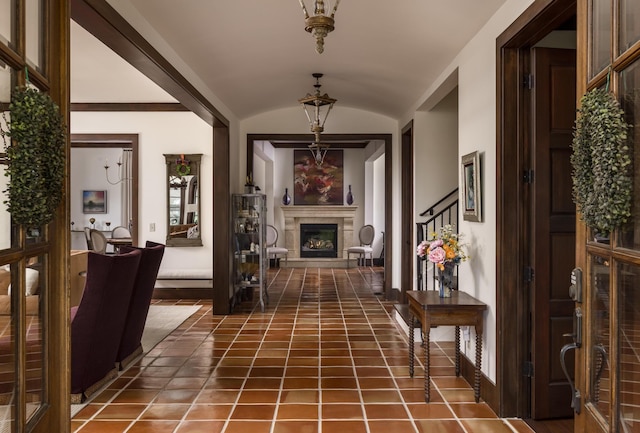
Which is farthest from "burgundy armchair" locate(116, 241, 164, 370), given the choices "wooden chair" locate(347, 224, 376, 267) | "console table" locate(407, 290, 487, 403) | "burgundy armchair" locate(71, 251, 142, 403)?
"wooden chair" locate(347, 224, 376, 267)

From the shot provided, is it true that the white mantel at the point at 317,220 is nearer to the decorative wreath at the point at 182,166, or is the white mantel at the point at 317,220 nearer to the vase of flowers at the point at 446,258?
the decorative wreath at the point at 182,166

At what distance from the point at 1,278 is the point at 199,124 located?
20.6ft

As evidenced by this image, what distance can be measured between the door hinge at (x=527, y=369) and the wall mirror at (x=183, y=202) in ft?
17.5

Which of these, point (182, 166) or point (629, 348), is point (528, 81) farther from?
point (182, 166)

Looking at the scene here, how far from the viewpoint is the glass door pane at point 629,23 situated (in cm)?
161

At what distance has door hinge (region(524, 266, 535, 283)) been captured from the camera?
333 centimetres

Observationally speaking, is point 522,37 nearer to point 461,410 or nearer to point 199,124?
point 461,410

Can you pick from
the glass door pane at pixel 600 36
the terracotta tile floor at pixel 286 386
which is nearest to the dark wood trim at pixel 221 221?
the terracotta tile floor at pixel 286 386

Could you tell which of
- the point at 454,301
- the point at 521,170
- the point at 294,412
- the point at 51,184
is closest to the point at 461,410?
the point at 454,301

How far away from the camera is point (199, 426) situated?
3.16 m

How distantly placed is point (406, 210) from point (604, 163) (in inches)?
221

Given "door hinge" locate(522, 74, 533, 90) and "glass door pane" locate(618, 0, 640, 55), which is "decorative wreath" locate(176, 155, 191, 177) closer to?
"door hinge" locate(522, 74, 533, 90)

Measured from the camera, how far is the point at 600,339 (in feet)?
6.15

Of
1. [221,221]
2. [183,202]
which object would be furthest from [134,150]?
[221,221]
